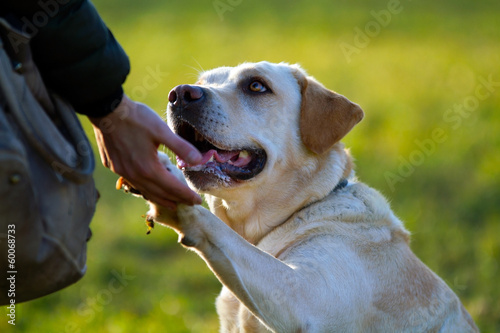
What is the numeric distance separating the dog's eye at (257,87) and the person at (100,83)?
5.81ft

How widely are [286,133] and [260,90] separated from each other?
0.33 m

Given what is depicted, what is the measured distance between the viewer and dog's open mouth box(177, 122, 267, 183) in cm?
371

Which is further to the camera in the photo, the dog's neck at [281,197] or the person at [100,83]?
the dog's neck at [281,197]

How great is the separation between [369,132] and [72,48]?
7914mm

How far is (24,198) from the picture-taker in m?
2.03

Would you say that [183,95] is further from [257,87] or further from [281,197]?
[281,197]

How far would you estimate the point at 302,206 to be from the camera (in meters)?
4.01

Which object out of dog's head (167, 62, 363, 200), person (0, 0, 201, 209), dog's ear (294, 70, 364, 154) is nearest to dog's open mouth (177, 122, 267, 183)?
dog's head (167, 62, 363, 200)

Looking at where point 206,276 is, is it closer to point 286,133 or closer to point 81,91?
point 286,133

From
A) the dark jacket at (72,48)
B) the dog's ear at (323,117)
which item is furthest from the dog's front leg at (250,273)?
the dog's ear at (323,117)

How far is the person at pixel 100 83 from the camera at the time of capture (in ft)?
7.17

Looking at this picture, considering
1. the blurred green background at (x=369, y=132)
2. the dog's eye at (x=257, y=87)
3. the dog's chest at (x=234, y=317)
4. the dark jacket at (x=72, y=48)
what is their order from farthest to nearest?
the blurred green background at (x=369, y=132)
the dog's eye at (x=257, y=87)
the dog's chest at (x=234, y=317)
the dark jacket at (x=72, y=48)

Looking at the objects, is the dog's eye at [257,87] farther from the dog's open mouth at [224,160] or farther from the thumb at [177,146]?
the thumb at [177,146]

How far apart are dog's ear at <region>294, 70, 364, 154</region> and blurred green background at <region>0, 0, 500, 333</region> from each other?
7.44 ft
